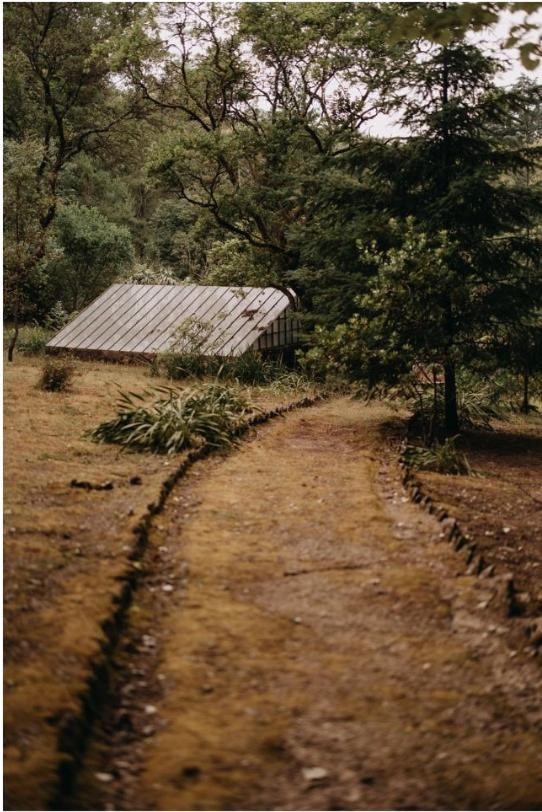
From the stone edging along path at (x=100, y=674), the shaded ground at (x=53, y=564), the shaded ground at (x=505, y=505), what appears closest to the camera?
the stone edging along path at (x=100, y=674)

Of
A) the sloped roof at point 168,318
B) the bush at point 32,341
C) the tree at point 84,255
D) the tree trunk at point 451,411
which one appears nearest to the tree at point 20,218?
the bush at point 32,341

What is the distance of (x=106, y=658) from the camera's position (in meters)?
3.78

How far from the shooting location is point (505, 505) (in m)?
7.52

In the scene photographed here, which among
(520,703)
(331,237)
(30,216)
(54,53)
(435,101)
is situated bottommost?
(520,703)

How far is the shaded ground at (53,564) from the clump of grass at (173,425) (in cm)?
31

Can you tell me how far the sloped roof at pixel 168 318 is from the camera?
55.3ft

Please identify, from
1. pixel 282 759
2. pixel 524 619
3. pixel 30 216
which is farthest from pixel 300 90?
pixel 282 759

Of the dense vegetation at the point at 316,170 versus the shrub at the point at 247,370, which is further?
the shrub at the point at 247,370

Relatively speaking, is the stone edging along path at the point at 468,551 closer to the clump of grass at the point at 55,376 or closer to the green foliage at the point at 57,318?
the clump of grass at the point at 55,376

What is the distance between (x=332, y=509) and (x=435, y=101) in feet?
22.4

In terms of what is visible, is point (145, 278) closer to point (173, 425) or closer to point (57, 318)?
point (57, 318)

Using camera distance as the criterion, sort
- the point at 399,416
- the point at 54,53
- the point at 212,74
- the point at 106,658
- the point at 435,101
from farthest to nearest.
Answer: the point at 54,53
the point at 212,74
the point at 399,416
the point at 435,101
the point at 106,658

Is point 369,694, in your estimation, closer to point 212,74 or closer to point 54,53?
point 212,74

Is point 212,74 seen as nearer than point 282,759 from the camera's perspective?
No
